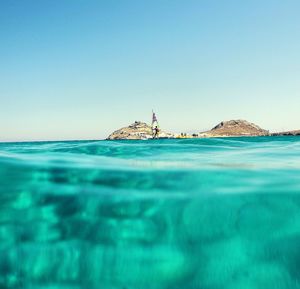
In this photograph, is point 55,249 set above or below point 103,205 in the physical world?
below

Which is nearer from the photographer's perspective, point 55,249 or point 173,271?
point 173,271

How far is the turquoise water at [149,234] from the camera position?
8.11 feet

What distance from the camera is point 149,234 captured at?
9.65 ft

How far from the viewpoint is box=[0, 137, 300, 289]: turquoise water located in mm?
2473

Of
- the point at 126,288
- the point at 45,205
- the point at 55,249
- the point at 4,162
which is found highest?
the point at 4,162

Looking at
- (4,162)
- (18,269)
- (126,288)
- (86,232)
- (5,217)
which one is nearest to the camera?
(126,288)

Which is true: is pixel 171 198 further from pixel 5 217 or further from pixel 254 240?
pixel 5 217

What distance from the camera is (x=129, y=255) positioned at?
271 centimetres

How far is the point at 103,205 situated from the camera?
334 centimetres

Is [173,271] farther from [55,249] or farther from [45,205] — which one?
[45,205]

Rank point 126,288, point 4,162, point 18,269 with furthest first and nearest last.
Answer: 1. point 4,162
2. point 18,269
3. point 126,288

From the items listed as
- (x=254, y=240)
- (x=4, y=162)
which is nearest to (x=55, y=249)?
(x=254, y=240)

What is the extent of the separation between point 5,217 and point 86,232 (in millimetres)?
991

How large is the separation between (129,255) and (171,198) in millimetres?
945
